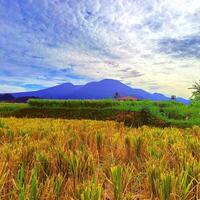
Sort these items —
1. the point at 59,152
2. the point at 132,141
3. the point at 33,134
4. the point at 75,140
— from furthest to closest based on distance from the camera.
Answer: the point at 33,134 < the point at 75,140 < the point at 132,141 < the point at 59,152

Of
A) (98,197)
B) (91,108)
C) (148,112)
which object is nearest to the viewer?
(98,197)

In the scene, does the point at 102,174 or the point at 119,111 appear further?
the point at 119,111

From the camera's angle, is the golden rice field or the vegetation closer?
the golden rice field

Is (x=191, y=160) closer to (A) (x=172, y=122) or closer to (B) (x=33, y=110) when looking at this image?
(A) (x=172, y=122)

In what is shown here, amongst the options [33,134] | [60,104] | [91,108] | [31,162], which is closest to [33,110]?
[60,104]

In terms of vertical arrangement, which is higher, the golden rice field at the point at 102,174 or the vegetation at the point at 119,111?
the golden rice field at the point at 102,174

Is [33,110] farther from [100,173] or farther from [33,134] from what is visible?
[100,173]

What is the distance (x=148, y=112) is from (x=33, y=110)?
29.5 feet

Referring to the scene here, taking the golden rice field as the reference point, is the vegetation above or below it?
below

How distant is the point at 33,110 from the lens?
21859 millimetres

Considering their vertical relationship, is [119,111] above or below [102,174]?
below

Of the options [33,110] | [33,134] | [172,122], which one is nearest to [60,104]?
[33,110]

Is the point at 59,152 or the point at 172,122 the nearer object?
the point at 59,152

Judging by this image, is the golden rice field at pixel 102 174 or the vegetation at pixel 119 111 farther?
the vegetation at pixel 119 111
